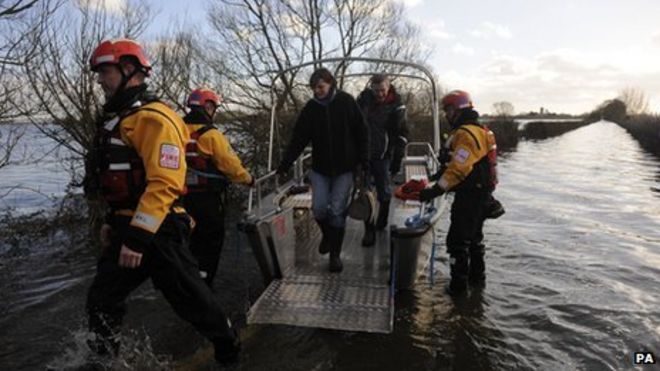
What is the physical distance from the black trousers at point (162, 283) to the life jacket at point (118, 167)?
165 millimetres

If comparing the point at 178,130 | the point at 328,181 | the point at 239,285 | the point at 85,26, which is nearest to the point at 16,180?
the point at 85,26

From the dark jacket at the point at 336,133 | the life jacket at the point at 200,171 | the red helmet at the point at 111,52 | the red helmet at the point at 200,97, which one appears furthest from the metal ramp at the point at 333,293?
the red helmet at the point at 111,52

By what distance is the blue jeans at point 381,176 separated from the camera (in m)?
6.07

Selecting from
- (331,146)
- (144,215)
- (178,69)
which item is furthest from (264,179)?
(178,69)

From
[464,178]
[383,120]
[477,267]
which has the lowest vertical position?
[477,267]

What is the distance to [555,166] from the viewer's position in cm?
2203

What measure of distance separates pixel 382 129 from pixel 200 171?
2199mm

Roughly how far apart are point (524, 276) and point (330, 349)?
3.26 m

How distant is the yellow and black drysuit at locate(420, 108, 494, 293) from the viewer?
5047mm

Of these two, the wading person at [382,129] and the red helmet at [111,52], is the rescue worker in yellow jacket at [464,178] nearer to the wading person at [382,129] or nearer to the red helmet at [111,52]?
the wading person at [382,129]

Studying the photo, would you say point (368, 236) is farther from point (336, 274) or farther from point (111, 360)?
point (111, 360)

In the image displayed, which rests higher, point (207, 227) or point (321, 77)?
point (321, 77)

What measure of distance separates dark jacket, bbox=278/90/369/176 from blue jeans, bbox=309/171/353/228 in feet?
0.28

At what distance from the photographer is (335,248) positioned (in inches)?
208
